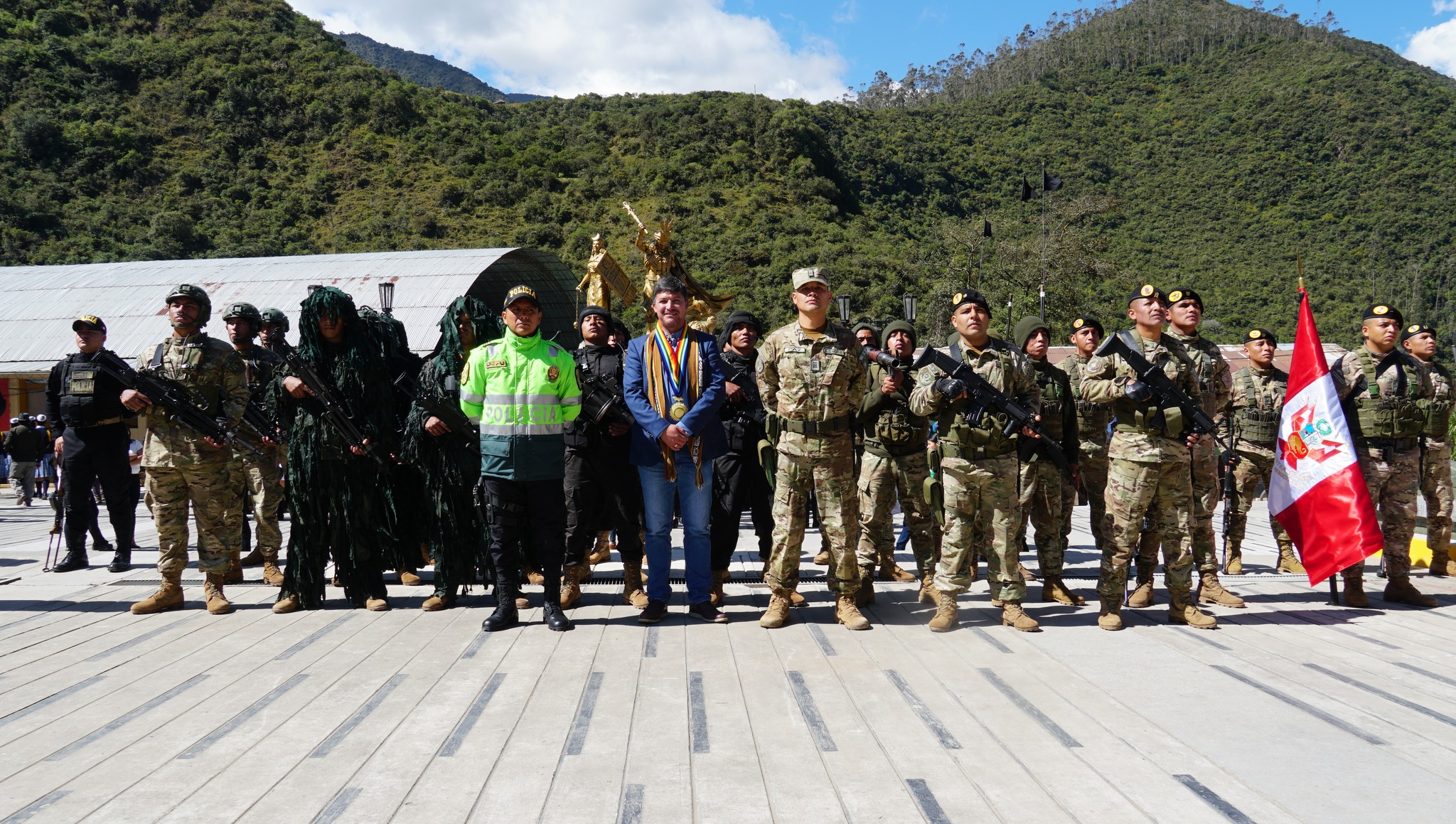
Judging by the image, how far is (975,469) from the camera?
5.52 meters

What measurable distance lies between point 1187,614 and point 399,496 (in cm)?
502

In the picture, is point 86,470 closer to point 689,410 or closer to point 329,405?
point 329,405

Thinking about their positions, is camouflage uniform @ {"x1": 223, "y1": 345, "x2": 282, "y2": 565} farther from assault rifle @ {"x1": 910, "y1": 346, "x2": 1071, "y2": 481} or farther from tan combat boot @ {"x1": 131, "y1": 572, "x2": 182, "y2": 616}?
assault rifle @ {"x1": 910, "y1": 346, "x2": 1071, "y2": 481}

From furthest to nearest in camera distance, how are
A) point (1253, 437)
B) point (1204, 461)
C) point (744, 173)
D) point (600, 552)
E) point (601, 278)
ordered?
1. point (744, 173)
2. point (601, 278)
3. point (600, 552)
4. point (1253, 437)
5. point (1204, 461)

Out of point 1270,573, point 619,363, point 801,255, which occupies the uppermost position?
point 801,255

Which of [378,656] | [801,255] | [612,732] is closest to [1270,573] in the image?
[612,732]

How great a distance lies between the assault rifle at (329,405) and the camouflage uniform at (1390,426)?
6.66 m

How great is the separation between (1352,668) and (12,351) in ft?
79.9

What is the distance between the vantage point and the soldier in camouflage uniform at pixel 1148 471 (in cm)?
546

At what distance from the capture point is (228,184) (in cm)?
4862

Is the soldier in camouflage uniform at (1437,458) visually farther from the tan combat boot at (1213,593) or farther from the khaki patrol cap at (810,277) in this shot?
the khaki patrol cap at (810,277)

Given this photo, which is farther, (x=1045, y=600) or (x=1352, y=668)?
(x=1045, y=600)

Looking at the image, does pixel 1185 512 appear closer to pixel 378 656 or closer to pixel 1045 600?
pixel 1045 600

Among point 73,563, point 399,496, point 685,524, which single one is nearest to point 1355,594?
point 685,524
